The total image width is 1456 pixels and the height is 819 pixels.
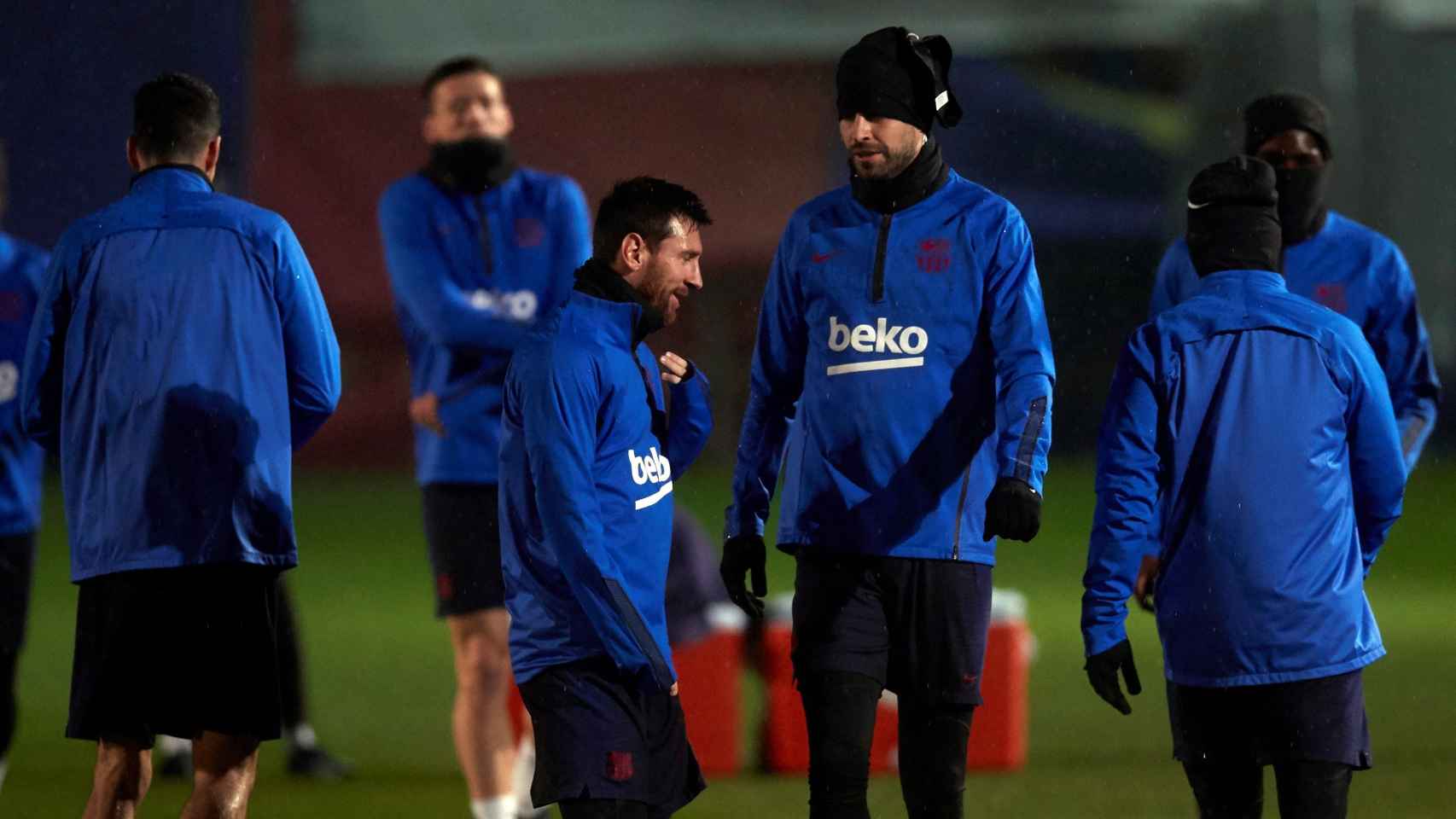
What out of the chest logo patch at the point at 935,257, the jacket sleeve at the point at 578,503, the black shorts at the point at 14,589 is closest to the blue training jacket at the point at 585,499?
the jacket sleeve at the point at 578,503

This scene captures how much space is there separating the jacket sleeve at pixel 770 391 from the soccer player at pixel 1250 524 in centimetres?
79

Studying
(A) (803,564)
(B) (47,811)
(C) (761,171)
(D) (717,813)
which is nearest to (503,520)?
(A) (803,564)

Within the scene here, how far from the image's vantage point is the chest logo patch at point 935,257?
A: 450cm

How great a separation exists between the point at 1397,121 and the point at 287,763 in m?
13.1

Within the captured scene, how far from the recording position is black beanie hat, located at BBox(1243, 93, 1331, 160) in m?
5.35

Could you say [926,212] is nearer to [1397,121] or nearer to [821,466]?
[821,466]

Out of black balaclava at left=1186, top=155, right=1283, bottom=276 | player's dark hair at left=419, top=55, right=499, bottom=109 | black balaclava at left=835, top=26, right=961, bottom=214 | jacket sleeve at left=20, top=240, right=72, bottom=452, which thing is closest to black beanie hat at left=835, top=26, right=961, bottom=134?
black balaclava at left=835, top=26, right=961, bottom=214

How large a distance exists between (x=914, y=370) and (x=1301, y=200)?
4.89 feet

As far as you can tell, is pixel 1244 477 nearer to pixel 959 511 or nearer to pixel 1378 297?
Answer: pixel 959 511

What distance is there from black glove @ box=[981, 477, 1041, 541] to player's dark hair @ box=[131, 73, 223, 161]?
6.12ft

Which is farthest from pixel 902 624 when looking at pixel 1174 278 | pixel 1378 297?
pixel 1378 297

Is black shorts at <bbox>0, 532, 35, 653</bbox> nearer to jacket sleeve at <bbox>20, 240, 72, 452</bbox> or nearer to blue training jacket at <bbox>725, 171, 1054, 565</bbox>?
jacket sleeve at <bbox>20, 240, 72, 452</bbox>

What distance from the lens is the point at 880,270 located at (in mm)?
4531

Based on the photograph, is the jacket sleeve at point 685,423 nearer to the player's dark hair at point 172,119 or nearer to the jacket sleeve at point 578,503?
the jacket sleeve at point 578,503
